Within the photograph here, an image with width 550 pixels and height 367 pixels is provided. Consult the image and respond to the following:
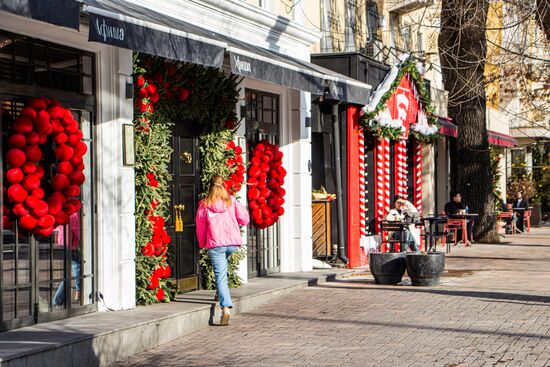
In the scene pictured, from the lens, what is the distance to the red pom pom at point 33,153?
10352mm

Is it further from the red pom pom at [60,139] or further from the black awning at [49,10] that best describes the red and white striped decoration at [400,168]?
the black awning at [49,10]

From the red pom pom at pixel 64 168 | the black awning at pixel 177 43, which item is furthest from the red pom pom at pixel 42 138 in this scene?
the black awning at pixel 177 43

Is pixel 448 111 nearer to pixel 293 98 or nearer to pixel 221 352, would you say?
pixel 293 98

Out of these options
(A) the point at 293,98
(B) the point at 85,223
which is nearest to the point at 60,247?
(B) the point at 85,223

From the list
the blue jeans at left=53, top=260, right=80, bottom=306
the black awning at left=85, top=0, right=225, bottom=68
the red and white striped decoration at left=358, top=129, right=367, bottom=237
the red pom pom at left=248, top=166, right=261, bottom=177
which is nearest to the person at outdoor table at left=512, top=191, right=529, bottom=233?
the red and white striped decoration at left=358, top=129, right=367, bottom=237

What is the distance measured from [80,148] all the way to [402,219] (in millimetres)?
11694

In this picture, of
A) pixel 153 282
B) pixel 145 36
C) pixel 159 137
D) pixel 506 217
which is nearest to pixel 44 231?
pixel 145 36

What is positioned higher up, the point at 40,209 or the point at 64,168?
the point at 64,168

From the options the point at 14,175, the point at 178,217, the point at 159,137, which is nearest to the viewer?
the point at 14,175

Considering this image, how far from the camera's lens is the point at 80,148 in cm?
1112

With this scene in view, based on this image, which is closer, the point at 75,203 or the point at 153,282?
the point at 75,203

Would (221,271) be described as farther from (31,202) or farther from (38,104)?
(38,104)

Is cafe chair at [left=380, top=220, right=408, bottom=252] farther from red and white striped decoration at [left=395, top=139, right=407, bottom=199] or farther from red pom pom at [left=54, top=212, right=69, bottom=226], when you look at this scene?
red pom pom at [left=54, top=212, right=69, bottom=226]

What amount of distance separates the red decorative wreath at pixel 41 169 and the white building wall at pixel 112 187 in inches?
31.0
